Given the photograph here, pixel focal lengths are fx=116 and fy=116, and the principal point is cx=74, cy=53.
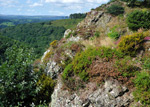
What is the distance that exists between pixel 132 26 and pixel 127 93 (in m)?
6.42

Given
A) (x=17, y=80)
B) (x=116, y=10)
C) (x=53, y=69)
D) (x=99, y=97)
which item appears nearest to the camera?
(x=99, y=97)

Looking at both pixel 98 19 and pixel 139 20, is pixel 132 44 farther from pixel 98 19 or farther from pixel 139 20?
pixel 98 19

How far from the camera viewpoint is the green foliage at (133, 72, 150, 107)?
4.57 m

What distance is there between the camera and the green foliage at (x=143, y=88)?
4.57 meters

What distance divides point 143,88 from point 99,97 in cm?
190

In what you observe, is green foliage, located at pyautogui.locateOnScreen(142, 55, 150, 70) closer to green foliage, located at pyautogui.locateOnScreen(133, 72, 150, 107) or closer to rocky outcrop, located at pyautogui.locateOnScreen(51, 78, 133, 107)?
green foliage, located at pyautogui.locateOnScreen(133, 72, 150, 107)

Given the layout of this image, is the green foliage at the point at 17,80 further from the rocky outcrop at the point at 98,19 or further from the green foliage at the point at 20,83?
the rocky outcrop at the point at 98,19

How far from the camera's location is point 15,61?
7895 mm

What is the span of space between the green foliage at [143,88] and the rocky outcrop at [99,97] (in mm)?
338

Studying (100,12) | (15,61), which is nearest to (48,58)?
(15,61)

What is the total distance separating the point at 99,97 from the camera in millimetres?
5434

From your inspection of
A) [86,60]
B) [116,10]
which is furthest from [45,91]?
[116,10]

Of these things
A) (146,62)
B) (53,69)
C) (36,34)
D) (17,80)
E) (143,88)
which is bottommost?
(36,34)

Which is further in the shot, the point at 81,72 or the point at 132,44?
the point at 81,72
